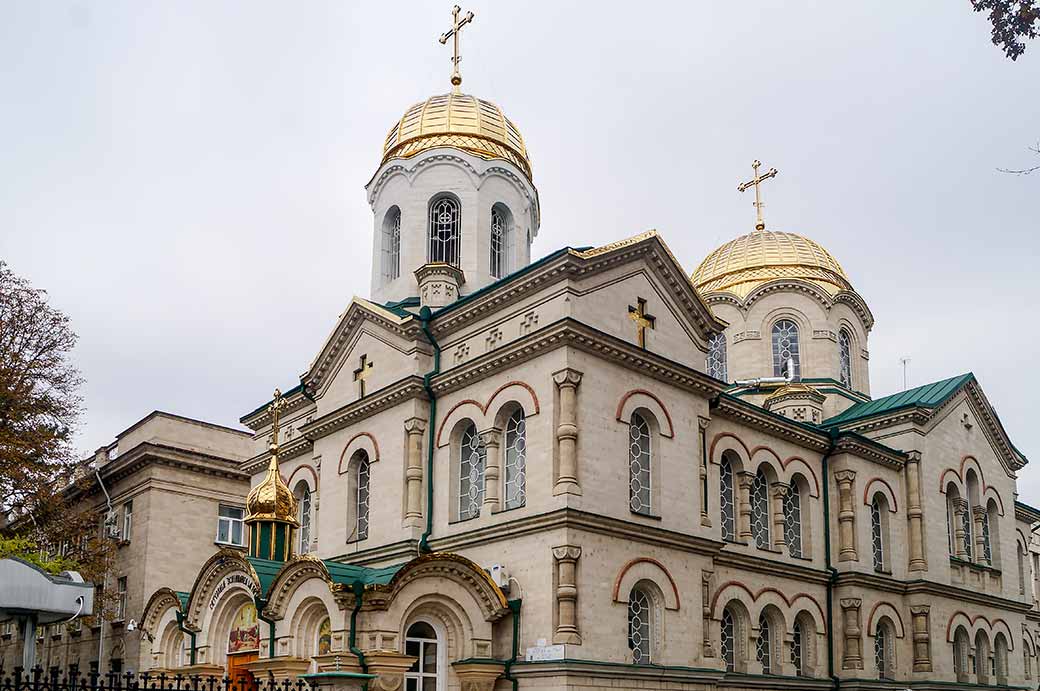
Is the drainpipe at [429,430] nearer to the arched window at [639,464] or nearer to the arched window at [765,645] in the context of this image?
the arched window at [639,464]

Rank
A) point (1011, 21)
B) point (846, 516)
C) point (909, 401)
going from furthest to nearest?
point (909, 401) → point (846, 516) → point (1011, 21)

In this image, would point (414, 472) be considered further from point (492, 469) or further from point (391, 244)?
point (391, 244)

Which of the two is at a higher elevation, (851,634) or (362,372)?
(362,372)

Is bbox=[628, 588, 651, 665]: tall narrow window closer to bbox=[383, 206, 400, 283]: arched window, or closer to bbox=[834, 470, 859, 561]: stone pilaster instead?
bbox=[834, 470, 859, 561]: stone pilaster

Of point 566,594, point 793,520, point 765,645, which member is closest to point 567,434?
point 566,594

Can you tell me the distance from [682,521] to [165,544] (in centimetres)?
1847

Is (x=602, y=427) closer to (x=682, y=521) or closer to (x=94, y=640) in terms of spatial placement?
(x=682, y=521)

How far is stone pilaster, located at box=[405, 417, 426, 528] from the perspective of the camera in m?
22.6

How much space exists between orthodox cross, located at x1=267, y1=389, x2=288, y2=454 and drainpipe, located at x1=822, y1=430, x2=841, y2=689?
13.0 metres

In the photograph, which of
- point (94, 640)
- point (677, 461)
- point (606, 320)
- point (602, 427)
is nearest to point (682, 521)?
point (677, 461)

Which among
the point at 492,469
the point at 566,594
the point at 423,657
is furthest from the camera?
the point at 492,469

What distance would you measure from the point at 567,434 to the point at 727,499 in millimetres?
6666

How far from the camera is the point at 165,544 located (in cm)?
3406

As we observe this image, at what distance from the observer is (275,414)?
2666 cm
